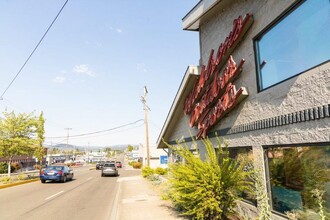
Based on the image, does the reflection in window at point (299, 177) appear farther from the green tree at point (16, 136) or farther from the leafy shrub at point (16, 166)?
the leafy shrub at point (16, 166)

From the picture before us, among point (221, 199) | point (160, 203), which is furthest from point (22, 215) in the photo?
point (221, 199)

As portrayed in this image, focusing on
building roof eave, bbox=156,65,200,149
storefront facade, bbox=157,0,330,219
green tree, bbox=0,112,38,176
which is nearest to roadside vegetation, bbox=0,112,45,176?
green tree, bbox=0,112,38,176

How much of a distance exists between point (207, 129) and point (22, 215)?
7636 mm

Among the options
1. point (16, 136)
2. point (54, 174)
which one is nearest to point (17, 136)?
point (16, 136)

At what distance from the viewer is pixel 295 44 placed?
5.74 m

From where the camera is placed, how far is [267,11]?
22.0 feet

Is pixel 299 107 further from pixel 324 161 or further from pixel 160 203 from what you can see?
pixel 160 203

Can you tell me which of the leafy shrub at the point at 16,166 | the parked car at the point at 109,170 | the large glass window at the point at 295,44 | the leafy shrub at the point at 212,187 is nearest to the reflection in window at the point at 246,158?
the leafy shrub at the point at 212,187

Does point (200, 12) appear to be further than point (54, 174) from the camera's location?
No

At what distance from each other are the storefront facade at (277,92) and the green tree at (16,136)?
20.5 meters

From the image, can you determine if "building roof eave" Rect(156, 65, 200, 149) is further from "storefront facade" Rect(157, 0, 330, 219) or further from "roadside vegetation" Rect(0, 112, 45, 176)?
"roadside vegetation" Rect(0, 112, 45, 176)

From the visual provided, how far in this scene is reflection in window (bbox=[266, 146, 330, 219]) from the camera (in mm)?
5062

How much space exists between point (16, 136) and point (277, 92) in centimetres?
2481

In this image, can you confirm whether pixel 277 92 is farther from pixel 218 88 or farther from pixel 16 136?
pixel 16 136
